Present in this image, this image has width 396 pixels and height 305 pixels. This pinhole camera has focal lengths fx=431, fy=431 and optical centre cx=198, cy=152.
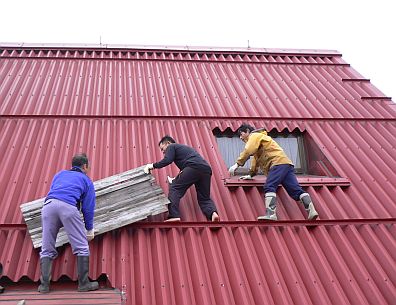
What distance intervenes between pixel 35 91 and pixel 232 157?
3.98 meters

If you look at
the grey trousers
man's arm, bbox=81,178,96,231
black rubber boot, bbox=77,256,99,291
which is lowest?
black rubber boot, bbox=77,256,99,291

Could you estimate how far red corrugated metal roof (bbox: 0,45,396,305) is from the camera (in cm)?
461

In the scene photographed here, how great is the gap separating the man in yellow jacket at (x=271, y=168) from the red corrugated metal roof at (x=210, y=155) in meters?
0.20

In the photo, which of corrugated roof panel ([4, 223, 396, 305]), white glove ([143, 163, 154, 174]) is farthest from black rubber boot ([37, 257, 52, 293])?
white glove ([143, 163, 154, 174])

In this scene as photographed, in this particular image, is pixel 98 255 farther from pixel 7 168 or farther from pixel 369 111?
pixel 369 111

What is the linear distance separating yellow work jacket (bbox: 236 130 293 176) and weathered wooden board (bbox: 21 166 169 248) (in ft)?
4.30

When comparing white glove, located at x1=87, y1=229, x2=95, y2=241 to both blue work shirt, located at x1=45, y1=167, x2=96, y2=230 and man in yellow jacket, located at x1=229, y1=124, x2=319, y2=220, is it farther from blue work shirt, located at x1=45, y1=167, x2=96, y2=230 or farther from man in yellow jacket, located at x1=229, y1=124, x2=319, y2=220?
man in yellow jacket, located at x1=229, y1=124, x2=319, y2=220

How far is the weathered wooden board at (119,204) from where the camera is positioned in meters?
4.94

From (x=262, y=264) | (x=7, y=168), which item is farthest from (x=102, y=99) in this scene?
(x=262, y=264)

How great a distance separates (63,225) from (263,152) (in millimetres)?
2913

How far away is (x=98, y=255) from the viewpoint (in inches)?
187

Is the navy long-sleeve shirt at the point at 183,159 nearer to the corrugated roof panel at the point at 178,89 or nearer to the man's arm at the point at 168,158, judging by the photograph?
the man's arm at the point at 168,158

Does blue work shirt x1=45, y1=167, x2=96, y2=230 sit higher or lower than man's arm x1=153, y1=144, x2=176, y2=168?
lower

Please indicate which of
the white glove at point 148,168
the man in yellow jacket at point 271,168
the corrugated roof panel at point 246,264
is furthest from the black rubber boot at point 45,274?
the man in yellow jacket at point 271,168
